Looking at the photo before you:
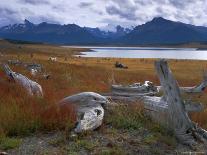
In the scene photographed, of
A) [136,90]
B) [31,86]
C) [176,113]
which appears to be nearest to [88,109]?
[176,113]

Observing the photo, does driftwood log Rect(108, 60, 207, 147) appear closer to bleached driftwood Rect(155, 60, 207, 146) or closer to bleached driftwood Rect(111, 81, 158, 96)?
bleached driftwood Rect(155, 60, 207, 146)

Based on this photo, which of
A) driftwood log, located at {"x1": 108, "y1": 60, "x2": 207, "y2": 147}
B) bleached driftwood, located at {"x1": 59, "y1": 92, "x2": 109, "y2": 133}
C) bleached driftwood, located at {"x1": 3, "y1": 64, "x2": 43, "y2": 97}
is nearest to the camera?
bleached driftwood, located at {"x1": 59, "y1": 92, "x2": 109, "y2": 133}

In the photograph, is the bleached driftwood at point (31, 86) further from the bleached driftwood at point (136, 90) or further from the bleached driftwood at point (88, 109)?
the bleached driftwood at point (136, 90)

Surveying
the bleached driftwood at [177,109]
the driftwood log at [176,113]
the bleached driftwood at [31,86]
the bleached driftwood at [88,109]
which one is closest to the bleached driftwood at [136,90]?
the bleached driftwood at [88,109]

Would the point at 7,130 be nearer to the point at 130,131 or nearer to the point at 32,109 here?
the point at 32,109

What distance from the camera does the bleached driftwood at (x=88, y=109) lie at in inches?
426

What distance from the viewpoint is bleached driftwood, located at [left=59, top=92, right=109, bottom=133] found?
10.8m

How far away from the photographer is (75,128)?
10.7m

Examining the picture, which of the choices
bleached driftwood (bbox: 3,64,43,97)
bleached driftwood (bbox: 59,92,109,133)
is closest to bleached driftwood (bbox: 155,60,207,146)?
bleached driftwood (bbox: 59,92,109,133)

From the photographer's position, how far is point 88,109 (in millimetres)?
11961

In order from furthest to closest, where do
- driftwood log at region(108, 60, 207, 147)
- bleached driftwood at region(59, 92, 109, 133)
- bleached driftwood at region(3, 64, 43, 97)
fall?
bleached driftwood at region(3, 64, 43, 97)
driftwood log at region(108, 60, 207, 147)
bleached driftwood at region(59, 92, 109, 133)

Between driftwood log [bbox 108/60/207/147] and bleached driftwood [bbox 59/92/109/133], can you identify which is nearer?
bleached driftwood [bbox 59/92/109/133]

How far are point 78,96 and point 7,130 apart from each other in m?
2.68

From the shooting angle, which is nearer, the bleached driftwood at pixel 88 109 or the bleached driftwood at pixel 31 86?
the bleached driftwood at pixel 88 109
